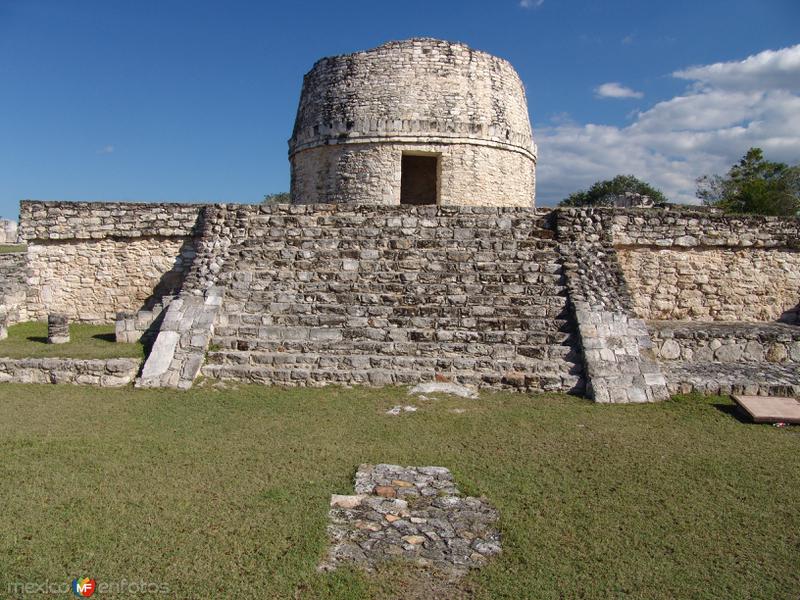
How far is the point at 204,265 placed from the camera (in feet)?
32.0

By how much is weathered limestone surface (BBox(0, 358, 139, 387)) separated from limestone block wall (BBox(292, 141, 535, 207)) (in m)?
7.45

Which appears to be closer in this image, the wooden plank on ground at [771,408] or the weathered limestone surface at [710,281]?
the wooden plank on ground at [771,408]

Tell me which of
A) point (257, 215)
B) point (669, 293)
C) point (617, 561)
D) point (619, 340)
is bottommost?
point (617, 561)

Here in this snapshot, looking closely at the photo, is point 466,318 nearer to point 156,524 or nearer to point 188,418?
point 188,418

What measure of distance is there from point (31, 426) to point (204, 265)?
4.18 meters

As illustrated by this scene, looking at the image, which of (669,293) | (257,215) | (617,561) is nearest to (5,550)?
(617,561)

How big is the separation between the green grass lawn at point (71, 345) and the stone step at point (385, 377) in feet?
5.63

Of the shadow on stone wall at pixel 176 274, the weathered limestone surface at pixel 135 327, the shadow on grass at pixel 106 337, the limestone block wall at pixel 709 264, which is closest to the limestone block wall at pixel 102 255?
the shadow on stone wall at pixel 176 274

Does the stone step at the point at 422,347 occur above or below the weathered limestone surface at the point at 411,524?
above

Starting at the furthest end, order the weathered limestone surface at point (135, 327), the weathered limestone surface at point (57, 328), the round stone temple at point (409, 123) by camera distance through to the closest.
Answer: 1. the round stone temple at point (409, 123)
2. the weathered limestone surface at point (57, 328)
3. the weathered limestone surface at point (135, 327)

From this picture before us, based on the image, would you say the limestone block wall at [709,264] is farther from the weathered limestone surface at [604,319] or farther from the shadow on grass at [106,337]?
the shadow on grass at [106,337]

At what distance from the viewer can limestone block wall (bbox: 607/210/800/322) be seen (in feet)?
35.3

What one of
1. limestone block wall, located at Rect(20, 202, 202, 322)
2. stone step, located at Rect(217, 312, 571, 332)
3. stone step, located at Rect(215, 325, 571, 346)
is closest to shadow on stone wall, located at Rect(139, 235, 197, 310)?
limestone block wall, located at Rect(20, 202, 202, 322)

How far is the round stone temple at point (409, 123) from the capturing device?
13.6 meters
